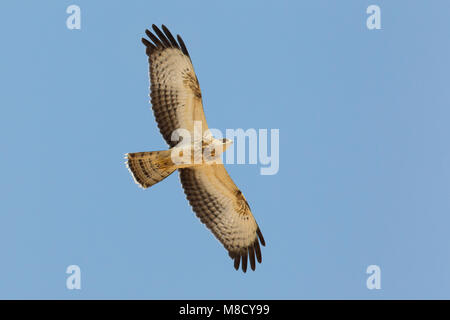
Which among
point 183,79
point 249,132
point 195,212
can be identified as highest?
point 183,79

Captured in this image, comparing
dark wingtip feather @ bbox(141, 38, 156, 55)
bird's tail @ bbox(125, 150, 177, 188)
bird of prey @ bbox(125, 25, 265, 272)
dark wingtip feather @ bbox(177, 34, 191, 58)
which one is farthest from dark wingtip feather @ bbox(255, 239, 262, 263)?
dark wingtip feather @ bbox(141, 38, 156, 55)

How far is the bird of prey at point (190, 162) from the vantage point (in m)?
9.27

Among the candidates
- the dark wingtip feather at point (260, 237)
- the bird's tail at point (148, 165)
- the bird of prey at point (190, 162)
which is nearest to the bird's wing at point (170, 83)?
the bird of prey at point (190, 162)

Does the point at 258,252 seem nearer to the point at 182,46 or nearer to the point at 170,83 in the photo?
the point at 170,83

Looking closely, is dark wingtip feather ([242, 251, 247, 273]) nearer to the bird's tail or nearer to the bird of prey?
the bird of prey

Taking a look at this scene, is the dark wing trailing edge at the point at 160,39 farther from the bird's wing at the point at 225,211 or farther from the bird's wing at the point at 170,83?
the bird's wing at the point at 225,211

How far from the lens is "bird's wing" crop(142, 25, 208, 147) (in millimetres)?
9492

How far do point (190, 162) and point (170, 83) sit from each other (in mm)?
1184

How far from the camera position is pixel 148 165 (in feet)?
30.2

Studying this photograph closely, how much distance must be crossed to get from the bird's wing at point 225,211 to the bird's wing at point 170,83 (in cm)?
79

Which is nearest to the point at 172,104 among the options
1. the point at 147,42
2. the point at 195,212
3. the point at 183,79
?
the point at 183,79
